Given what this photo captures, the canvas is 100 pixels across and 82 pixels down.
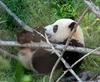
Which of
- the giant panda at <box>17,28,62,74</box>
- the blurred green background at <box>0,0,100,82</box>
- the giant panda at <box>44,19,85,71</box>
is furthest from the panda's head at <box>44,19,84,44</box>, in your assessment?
the blurred green background at <box>0,0,100,82</box>

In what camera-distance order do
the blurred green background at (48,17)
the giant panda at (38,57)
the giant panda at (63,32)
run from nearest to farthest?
the giant panda at (38,57)
the giant panda at (63,32)
the blurred green background at (48,17)

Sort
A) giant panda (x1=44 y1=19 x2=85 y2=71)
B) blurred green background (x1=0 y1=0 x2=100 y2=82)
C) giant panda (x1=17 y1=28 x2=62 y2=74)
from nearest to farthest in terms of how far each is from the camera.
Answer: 1. giant panda (x1=17 y1=28 x2=62 y2=74)
2. giant panda (x1=44 y1=19 x2=85 y2=71)
3. blurred green background (x1=0 y1=0 x2=100 y2=82)

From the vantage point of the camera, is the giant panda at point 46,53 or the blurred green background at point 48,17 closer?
the giant panda at point 46,53

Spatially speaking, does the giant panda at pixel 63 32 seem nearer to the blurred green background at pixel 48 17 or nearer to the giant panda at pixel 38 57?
the giant panda at pixel 38 57

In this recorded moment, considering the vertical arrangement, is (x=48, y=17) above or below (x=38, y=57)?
above

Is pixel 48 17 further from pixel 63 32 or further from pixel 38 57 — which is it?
pixel 38 57

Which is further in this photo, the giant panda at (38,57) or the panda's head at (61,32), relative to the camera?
the panda's head at (61,32)

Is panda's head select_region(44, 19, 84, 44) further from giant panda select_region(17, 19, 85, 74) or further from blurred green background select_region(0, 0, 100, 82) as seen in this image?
blurred green background select_region(0, 0, 100, 82)

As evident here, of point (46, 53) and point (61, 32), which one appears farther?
point (61, 32)

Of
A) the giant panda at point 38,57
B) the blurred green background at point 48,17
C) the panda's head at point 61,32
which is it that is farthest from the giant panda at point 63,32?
the blurred green background at point 48,17

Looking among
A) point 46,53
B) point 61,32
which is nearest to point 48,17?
point 61,32

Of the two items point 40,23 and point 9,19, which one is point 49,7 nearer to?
point 40,23

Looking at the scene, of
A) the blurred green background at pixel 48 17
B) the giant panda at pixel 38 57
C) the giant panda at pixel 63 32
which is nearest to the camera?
the giant panda at pixel 38 57

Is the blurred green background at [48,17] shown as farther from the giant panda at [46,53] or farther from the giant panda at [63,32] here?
the giant panda at [63,32]
